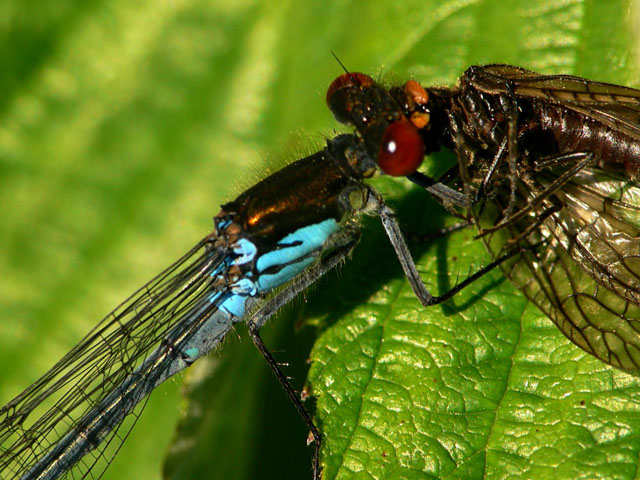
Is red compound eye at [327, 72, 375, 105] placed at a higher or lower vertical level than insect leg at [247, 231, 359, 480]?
higher

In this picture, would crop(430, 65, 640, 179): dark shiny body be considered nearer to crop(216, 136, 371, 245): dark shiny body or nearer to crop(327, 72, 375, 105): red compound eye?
crop(327, 72, 375, 105): red compound eye

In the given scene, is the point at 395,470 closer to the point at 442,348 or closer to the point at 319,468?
the point at 319,468

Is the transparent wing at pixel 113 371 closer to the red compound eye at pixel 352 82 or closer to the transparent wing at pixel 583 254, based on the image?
the red compound eye at pixel 352 82

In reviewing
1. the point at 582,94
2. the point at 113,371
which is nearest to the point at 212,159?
the point at 113,371

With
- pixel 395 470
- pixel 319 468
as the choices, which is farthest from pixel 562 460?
pixel 319 468

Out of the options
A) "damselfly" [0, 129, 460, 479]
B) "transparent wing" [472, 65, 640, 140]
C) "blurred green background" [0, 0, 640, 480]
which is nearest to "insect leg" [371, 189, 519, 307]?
"damselfly" [0, 129, 460, 479]

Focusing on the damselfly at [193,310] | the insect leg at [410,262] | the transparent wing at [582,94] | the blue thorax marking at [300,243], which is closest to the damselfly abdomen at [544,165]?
the transparent wing at [582,94]

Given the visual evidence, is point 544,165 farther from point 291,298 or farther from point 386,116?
point 291,298
